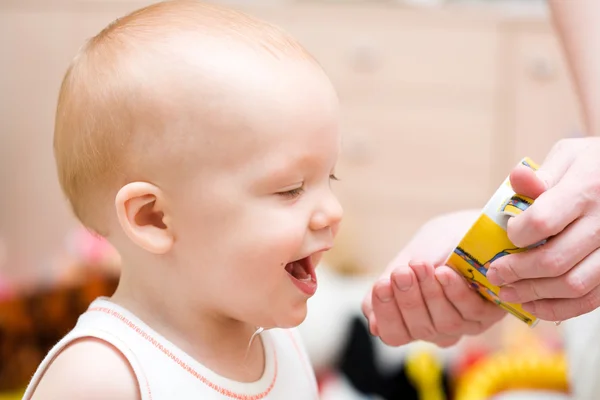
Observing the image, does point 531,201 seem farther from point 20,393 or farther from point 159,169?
point 20,393

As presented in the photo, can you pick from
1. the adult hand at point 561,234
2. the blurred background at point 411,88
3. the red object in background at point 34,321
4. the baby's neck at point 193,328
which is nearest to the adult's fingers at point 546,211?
the adult hand at point 561,234

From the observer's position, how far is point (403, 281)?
89cm

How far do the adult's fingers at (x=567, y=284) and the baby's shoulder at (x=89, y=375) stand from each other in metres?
0.38

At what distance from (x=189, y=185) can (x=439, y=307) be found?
1.20 ft

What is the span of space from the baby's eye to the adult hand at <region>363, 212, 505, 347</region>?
0.20m

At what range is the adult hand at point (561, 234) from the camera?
698 millimetres

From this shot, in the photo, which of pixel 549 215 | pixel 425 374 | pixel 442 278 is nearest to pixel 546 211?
pixel 549 215

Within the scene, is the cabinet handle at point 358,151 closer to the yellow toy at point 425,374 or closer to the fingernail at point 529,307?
the yellow toy at point 425,374

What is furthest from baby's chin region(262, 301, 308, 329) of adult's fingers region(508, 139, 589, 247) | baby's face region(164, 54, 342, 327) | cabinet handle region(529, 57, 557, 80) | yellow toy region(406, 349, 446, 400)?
cabinet handle region(529, 57, 557, 80)

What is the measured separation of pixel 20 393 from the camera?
188 cm

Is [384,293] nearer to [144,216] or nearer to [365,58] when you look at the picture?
[144,216]

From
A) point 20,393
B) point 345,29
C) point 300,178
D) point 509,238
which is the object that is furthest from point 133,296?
point 345,29

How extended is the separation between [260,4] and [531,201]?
216 cm

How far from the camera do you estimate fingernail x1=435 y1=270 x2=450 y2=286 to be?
87cm
